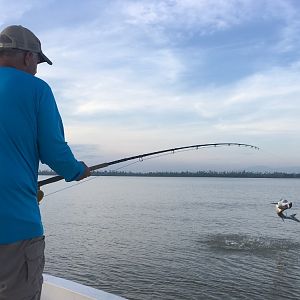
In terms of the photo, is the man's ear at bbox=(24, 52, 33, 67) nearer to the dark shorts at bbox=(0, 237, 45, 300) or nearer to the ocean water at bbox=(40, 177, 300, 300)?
the dark shorts at bbox=(0, 237, 45, 300)

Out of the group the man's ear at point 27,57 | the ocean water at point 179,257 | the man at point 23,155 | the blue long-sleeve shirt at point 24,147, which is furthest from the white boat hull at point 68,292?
the ocean water at point 179,257

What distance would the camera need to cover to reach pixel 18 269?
85.7 inches

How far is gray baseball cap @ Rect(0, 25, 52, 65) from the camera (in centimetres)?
221

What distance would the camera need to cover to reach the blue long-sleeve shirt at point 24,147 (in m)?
2.11

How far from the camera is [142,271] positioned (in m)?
14.8

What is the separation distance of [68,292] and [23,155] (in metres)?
2.07

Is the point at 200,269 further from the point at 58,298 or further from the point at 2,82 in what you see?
the point at 2,82

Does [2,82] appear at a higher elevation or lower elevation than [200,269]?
higher

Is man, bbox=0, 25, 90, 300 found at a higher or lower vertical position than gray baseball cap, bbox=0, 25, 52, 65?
lower

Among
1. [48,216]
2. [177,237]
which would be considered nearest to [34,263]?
[177,237]

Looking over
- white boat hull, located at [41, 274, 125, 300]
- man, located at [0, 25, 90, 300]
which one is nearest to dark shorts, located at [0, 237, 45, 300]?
man, located at [0, 25, 90, 300]

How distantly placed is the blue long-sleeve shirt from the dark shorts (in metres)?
0.05

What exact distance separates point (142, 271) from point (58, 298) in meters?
11.3

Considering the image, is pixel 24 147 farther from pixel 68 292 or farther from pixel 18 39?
pixel 68 292
